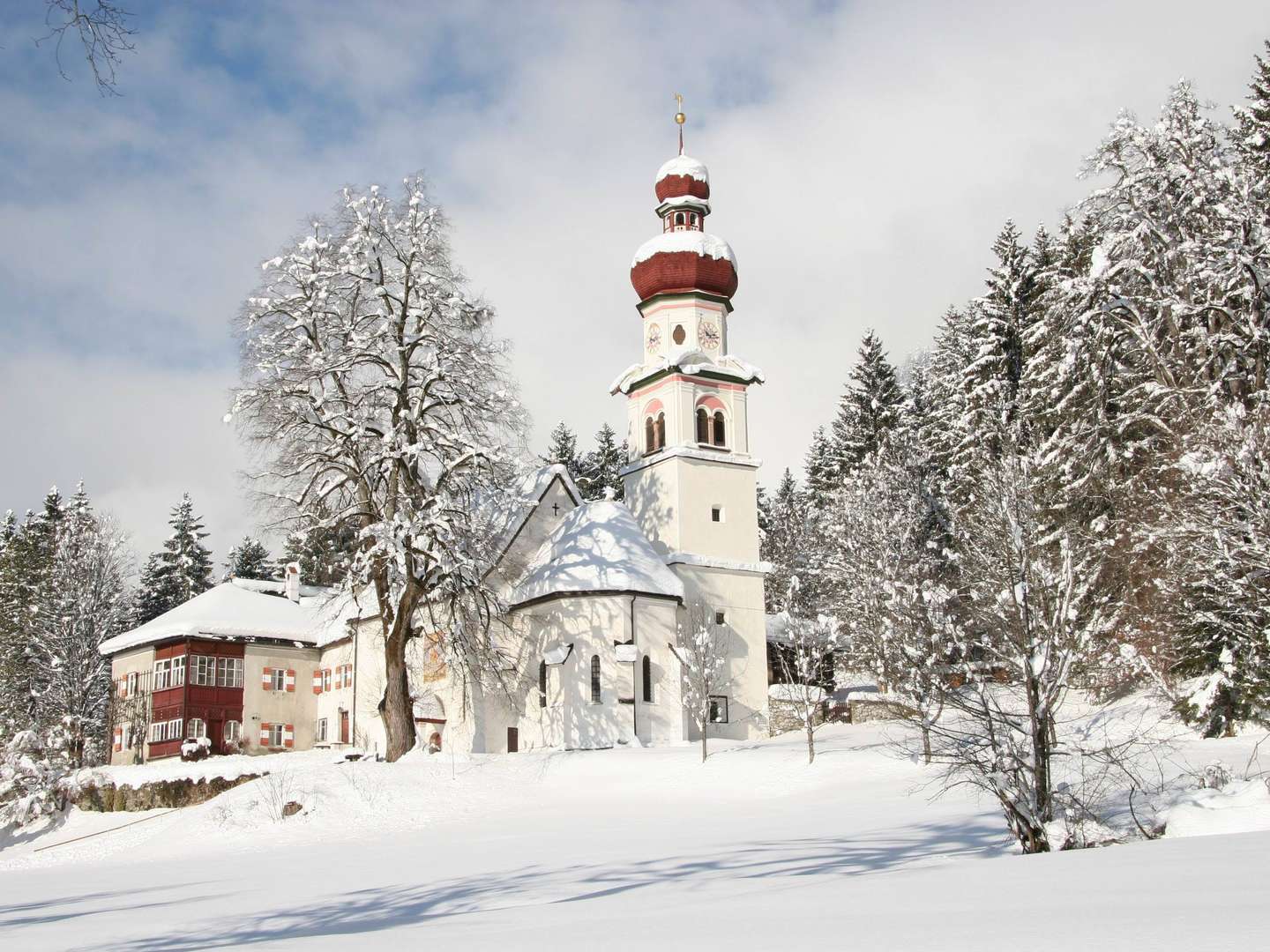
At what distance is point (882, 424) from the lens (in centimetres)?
5672

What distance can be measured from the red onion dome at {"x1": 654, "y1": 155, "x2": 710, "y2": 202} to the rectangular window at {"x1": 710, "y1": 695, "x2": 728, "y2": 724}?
17924 mm

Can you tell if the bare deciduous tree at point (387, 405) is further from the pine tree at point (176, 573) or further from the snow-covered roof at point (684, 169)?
the pine tree at point (176, 573)

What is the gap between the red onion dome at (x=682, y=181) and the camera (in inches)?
1768

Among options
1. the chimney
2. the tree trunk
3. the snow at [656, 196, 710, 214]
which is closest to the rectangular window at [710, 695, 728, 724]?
the tree trunk

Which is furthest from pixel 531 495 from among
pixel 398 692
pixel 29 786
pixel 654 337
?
pixel 29 786

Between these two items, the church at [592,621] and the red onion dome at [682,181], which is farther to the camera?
the red onion dome at [682,181]

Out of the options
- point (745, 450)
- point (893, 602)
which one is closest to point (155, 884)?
point (893, 602)

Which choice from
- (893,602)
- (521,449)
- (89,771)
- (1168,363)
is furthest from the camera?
(89,771)

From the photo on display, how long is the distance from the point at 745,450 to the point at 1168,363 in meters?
16.3

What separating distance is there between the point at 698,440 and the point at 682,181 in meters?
9.74

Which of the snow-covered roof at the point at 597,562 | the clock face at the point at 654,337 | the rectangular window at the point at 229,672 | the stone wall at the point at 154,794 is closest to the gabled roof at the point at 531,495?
the snow-covered roof at the point at 597,562

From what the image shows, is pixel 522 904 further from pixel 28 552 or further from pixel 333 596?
pixel 28 552

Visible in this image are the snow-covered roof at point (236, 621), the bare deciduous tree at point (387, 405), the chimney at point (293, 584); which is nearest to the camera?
the bare deciduous tree at point (387, 405)

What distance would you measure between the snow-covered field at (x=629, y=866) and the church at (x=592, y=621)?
500 cm
